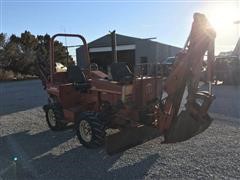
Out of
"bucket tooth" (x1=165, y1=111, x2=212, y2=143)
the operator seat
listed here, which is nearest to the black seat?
the operator seat

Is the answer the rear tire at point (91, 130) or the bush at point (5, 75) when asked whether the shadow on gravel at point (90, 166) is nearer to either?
the rear tire at point (91, 130)

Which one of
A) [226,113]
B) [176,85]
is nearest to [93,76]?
[176,85]

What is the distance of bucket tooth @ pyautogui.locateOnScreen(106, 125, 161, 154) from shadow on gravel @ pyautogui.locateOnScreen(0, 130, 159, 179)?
205mm

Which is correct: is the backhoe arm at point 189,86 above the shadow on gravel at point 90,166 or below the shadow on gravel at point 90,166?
above

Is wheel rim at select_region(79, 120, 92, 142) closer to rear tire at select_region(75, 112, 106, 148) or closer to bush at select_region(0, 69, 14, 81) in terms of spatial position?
rear tire at select_region(75, 112, 106, 148)

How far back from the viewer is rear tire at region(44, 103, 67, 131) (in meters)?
8.08

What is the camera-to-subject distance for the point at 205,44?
5781mm

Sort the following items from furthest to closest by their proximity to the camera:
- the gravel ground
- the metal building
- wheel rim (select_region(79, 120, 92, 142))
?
the metal building → wheel rim (select_region(79, 120, 92, 142)) → the gravel ground

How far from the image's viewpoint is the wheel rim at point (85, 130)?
6641 mm

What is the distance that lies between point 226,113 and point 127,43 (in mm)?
29588

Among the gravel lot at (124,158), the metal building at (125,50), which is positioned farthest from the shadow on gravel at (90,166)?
the metal building at (125,50)

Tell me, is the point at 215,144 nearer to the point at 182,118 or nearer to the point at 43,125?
the point at 182,118

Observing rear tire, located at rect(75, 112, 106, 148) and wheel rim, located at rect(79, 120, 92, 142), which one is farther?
wheel rim, located at rect(79, 120, 92, 142)

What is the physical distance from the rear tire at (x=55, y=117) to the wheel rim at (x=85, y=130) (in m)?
1.37
